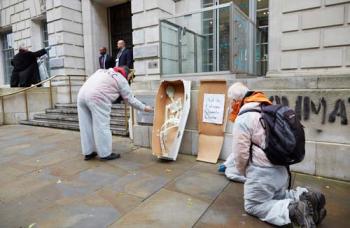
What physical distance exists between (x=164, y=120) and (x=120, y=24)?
23.4 feet

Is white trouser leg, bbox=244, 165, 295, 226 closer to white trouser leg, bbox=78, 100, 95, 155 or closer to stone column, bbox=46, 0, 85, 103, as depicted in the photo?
white trouser leg, bbox=78, 100, 95, 155

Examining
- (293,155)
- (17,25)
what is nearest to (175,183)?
(293,155)

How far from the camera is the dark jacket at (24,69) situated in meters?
9.60

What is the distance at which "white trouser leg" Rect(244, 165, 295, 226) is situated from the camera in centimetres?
255

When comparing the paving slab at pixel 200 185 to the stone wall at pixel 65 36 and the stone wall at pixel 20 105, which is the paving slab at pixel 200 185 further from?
the stone wall at pixel 65 36

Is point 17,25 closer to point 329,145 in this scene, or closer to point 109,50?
point 109,50

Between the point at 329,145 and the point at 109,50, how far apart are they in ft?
30.7

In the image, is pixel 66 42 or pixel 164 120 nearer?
pixel 164 120

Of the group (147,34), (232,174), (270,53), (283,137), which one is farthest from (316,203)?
(147,34)

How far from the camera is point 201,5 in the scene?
786 centimetres

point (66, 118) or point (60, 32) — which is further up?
point (60, 32)

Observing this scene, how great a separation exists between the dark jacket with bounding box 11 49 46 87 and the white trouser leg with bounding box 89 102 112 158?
21.7 ft

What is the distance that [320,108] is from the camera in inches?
147

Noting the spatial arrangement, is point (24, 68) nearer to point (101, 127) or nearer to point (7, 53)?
point (7, 53)
